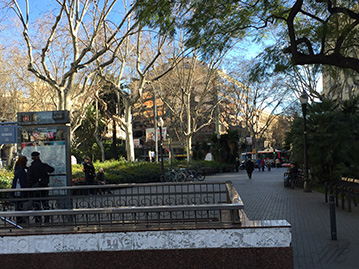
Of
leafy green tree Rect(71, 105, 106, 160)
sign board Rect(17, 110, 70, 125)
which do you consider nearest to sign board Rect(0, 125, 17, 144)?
sign board Rect(17, 110, 70, 125)

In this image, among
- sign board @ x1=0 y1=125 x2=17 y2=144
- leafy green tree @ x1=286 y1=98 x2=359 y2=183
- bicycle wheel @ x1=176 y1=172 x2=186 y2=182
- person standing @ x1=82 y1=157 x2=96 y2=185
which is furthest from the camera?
bicycle wheel @ x1=176 y1=172 x2=186 y2=182

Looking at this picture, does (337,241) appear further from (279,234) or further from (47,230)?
(47,230)

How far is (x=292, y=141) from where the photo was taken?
21703 millimetres

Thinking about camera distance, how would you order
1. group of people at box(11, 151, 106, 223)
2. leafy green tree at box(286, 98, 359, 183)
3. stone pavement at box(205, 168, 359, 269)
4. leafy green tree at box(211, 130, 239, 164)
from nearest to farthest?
stone pavement at box(205, 168, 359, 269), group of people at box(11, 151, 106, 223), leafy green tree at box(286, 98, 359, 183), leafy green tree at box(211, 130, 239, 164)

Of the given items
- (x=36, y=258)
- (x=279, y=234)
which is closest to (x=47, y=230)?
(x=36, y=258)

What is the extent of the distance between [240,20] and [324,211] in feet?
20.1

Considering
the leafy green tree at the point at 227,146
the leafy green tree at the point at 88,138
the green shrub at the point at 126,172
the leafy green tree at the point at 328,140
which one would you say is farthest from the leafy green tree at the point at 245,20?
the leafy green tree at the point at 88,138

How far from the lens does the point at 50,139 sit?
28.3ft

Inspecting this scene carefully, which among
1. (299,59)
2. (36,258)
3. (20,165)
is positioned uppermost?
(299,59)

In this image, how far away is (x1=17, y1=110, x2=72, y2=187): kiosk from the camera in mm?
8391

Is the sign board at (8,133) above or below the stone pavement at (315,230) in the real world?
above

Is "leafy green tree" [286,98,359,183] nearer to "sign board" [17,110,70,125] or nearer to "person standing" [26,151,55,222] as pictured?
"sign board" [17,110,70,125]

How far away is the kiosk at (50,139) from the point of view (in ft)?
27.5

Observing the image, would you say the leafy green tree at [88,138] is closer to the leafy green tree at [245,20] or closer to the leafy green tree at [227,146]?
the leafy green tree at [227,146]
